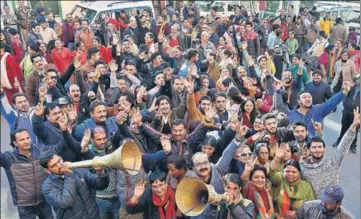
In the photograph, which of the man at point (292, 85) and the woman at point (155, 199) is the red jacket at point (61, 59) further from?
the woman at point (155, 199)

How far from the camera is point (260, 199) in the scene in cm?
374

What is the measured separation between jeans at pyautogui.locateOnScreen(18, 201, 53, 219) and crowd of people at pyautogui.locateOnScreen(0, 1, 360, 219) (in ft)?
0.03

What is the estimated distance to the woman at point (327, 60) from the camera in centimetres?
938

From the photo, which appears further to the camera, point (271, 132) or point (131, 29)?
point (131, 29)

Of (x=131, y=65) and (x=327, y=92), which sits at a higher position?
(x=131, y=65)

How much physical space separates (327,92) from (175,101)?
213 cm

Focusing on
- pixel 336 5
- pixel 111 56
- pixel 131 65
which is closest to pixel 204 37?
pixel 111 56

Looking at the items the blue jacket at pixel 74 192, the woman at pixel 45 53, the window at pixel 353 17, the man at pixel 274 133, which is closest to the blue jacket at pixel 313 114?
the man at pixel 274 133

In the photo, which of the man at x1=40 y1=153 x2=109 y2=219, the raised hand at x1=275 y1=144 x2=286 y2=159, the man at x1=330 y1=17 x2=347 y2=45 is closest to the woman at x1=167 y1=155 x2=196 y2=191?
the man at x1=40 y1=153 x2=109 y2=219

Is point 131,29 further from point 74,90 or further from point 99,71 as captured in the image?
point 74,90

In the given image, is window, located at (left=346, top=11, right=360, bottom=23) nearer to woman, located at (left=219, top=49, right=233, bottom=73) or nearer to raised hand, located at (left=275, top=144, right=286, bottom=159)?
woman, located at (left=219, top=49, right=233, bottom=73)

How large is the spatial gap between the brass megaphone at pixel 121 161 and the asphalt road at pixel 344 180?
2.54m

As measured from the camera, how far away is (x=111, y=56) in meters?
8.42

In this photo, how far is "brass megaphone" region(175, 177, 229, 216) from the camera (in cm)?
339
